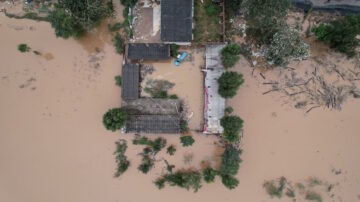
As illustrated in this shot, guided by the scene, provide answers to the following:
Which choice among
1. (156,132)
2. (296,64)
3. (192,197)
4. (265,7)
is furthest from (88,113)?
(296,64)

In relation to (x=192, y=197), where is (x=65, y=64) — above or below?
above

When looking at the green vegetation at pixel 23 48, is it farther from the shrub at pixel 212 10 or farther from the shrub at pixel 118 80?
the shrub at pixel 212 10

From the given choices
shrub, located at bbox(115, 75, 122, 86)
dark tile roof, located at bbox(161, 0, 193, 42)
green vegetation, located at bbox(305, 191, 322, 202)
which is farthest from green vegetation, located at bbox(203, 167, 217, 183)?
dark tile roof, located at bbox(161, 0, 193, 42)

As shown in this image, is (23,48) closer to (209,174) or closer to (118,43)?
(118,43)

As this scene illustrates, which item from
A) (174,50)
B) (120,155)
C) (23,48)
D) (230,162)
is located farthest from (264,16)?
(23,48)

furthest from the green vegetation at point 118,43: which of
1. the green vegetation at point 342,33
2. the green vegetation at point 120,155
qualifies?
the green vegetation at point 342,33

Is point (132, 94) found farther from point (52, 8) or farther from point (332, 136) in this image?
point (332, 136)

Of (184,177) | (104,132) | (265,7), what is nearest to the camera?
(265,7)
